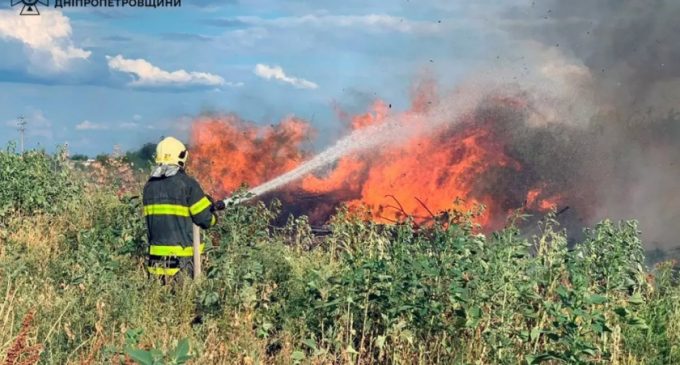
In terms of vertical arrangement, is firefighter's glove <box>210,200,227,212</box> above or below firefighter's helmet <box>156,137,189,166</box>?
below

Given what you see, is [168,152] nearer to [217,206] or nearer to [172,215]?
[172,215]

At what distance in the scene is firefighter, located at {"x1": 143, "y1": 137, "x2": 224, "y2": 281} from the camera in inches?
332

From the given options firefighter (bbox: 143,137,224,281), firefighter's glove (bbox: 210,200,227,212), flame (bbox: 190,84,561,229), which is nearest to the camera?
firefighter's glove (bbox: 210,200,227,212)

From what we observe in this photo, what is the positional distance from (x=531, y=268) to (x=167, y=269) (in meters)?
4.10

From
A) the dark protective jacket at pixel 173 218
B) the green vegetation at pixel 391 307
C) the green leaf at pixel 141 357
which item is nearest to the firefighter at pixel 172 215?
the dark protective jacket at pixel 173 218

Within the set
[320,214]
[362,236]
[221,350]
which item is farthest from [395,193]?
[221,350]

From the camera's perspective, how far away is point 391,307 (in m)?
6.00

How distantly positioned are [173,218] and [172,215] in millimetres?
37

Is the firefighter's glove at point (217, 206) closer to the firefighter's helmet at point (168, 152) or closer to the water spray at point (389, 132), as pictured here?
the firefighter's helmet at point (168, 152)

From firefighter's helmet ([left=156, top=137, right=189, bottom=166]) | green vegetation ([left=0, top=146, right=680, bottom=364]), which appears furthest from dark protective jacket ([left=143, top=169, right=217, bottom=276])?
green vegetation ([left=0, top=146, right=680, bottom=364])

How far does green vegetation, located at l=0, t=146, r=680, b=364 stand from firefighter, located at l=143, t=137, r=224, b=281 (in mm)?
715

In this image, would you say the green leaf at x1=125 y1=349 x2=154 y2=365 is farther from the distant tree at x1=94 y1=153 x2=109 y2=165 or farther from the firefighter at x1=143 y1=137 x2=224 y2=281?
the distant tree at x1=94 y1=153 x2=109 y2=165

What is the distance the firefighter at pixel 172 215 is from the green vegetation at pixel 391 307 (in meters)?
0.71

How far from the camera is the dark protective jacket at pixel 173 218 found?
8453mm
